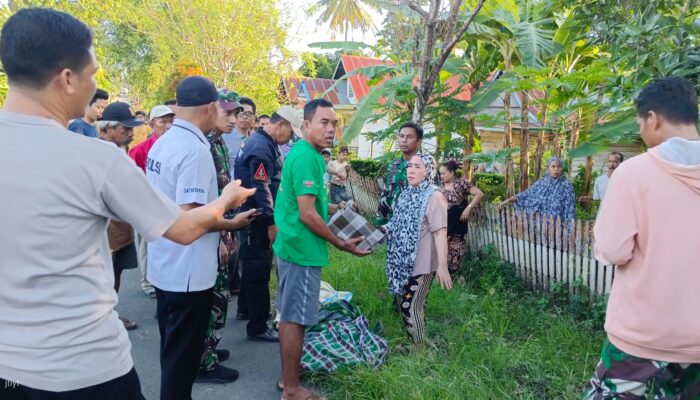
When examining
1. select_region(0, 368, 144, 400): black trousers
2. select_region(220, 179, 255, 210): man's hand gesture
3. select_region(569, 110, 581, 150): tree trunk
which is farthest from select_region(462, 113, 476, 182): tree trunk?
select_region(0, 368, 144, 400): black trousers

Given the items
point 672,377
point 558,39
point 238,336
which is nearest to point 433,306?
point 238,336

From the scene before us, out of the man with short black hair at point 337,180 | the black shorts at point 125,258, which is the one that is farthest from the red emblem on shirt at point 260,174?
the man with short black hair at point 337,180

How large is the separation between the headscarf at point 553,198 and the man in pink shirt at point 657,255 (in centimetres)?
396

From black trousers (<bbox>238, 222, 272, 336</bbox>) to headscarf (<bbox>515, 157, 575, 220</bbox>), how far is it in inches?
135

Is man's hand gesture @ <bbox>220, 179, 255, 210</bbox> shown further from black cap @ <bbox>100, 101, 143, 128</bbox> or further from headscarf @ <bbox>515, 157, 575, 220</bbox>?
headscarf @ <bbox>515, 157, 575, 220</bbox>

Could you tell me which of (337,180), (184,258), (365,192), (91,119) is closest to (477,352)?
(184,258)

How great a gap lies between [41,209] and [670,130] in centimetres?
250

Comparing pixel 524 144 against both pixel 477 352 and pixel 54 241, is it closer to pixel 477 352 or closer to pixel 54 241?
pixel 477 352

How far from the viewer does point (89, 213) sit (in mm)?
1493

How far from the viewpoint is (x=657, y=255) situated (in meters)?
2.02

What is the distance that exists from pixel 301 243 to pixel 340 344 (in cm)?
102

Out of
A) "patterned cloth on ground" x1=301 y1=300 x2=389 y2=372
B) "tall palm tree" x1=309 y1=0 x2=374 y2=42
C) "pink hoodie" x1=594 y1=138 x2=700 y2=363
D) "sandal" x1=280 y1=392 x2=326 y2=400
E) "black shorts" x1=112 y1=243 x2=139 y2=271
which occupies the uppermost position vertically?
"tall palm tree" x1=309 y1=0 x2=374 y2=42

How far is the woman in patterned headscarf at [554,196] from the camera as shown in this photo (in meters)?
6.13

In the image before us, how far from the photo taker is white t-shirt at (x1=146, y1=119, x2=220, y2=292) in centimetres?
269
